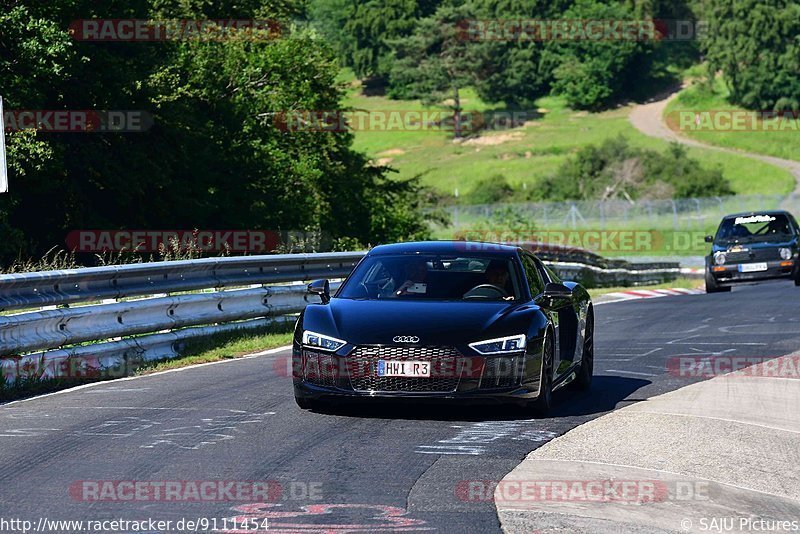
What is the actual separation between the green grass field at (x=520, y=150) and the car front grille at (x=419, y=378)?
271 feet

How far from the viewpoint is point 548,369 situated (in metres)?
9.95

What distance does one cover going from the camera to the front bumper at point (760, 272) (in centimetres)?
2820

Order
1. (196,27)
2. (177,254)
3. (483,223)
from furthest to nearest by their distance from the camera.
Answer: (483,223)
(196,27)
(177,254)

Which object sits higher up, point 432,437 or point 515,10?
point 515,10

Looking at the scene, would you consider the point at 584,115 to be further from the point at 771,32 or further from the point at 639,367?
the point at 639,367

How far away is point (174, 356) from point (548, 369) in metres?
5.22

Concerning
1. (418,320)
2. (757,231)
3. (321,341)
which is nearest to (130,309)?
(321,341)

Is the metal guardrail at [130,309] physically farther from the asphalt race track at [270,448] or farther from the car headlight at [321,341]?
the car headlight at [321,341]

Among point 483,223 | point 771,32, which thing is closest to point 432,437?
point 483,223

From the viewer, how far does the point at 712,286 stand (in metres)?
29.1

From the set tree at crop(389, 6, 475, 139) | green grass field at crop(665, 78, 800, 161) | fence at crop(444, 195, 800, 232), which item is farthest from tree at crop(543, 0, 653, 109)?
fence at crop(444, 195, 800, 232)

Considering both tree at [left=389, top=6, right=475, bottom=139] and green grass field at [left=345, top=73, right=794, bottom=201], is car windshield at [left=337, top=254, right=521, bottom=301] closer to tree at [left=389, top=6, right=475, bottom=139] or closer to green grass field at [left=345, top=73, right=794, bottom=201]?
green grass field at [left=345, top=73, right=794, bottom=201]

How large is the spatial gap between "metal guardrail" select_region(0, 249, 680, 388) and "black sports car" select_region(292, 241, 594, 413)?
2.60 metres

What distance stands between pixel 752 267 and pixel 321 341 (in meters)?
20.2
